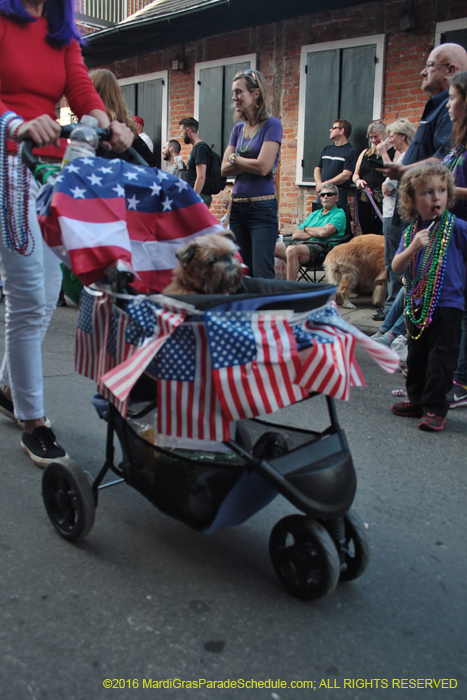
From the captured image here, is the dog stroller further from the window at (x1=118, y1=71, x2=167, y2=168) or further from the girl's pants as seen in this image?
the window at (x1=118, y1=71, x2=167, y2=168)

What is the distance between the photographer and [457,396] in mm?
4496

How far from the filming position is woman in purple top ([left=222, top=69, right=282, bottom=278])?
563 cm

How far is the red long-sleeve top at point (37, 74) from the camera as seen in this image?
2.81 m

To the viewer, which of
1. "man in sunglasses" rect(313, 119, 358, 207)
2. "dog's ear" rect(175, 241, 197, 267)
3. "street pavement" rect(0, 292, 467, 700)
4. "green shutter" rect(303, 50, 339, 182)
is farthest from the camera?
"green shutter" rect(303, 50, 339, 182)

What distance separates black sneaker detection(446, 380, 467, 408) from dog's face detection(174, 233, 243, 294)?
8.19 feet

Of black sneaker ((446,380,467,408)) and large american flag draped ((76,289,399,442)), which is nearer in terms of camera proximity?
large american flag draped ((76,289,399,442))

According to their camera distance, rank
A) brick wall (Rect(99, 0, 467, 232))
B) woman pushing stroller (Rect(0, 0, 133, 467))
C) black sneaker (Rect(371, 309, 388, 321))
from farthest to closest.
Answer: brick wall (Rect(99, 0, 467, 232)) → black sneaker (Rect(371, 309, 388, 321)) → woman pushing stroller (Rect(0, 0, 133, 467))

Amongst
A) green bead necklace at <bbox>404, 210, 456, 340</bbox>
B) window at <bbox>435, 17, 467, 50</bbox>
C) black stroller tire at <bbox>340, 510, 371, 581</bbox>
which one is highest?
window at <bbox>435, 17, 467, 50</bbox>

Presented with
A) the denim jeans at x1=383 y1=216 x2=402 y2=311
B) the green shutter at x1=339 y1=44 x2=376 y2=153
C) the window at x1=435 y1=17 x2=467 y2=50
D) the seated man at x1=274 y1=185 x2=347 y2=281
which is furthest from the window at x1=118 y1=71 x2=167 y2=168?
the denim jeans at x1=383 y1=216 x2=402 y2=311

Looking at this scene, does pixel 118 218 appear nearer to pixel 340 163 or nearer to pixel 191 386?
pixel 191 386

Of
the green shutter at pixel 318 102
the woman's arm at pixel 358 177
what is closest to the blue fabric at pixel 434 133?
the woman's arm at pixel 358 177

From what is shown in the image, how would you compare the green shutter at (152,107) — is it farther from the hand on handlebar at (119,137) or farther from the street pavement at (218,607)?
the street pavement at (218,607)

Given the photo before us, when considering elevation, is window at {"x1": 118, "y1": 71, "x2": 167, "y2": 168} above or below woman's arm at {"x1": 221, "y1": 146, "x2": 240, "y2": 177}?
above

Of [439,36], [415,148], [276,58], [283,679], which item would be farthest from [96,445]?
[276,58]
